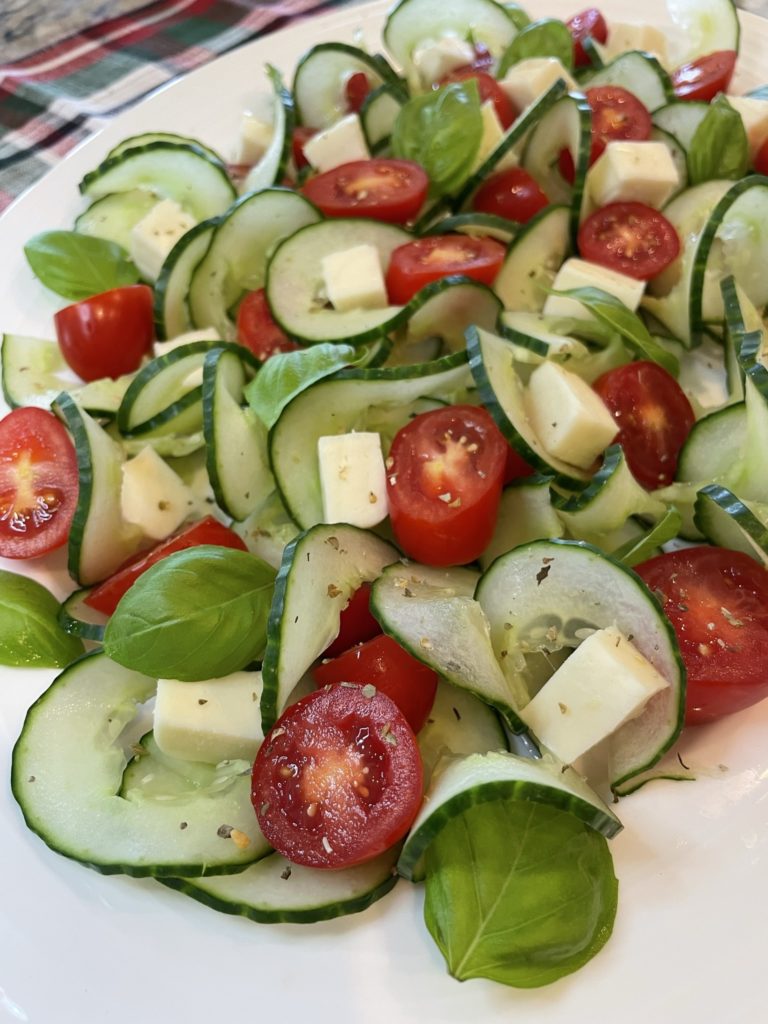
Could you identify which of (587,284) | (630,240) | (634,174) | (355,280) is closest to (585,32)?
(634,174)

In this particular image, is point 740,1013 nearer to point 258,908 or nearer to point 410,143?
point 258,908

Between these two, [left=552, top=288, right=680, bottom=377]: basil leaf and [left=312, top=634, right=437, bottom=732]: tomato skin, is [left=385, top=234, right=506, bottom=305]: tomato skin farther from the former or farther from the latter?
[left=312, top=634, right=437, bottom=732]: tomato skin

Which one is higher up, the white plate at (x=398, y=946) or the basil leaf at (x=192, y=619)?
the basil leaf at (x=192, y=619)

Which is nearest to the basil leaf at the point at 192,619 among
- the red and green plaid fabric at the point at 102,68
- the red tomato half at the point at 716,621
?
the red tomato half at the point at 716,621

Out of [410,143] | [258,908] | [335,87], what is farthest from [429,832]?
[335,87]

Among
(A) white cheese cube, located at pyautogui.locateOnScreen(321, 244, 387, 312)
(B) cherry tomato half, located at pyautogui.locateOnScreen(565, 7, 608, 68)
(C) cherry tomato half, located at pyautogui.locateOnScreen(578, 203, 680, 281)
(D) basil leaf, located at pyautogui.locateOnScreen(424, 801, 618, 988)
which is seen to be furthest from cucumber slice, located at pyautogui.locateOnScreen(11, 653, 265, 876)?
(B) cherry tomato half, located at pyautogui.locateOnScreen(565, 7, 608, 68)

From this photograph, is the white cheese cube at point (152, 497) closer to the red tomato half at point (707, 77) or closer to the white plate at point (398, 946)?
the white plate at point (398, 946)
